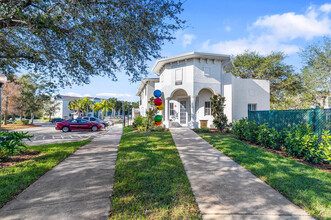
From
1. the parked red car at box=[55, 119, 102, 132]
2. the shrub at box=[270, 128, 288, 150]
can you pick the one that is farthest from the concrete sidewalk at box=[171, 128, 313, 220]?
the parked red car at box=[55, 119, 102, 132]

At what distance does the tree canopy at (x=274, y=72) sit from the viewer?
2309 cm

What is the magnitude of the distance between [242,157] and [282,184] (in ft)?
7.50

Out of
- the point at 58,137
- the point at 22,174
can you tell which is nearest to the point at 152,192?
the point at 22,174

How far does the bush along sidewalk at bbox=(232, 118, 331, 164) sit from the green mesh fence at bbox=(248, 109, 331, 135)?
0.96ft

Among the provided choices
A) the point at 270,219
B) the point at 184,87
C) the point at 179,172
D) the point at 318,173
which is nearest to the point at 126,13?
the point at 179,172

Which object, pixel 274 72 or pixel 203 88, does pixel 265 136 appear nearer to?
pixel 203 88

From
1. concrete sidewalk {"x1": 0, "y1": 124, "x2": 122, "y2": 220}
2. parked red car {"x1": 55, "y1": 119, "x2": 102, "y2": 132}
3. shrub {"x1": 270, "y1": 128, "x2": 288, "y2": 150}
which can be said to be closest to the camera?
concrete sidewalk {"x1": 0, "y1": 124, "x2": 122, "y2": 220}

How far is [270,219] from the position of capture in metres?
2.65

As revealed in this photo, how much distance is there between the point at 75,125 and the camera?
1691 centimetres

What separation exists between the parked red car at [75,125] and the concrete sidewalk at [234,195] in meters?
14.8

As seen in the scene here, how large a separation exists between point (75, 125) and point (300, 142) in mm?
17952

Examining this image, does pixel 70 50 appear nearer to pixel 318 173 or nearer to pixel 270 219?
Result: pixel 270 219

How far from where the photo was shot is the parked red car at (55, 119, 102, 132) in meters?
16.7

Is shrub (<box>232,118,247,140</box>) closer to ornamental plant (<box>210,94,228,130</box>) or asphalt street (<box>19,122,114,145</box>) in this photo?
ornamental plant (<box>210,94,228,130</box>)
